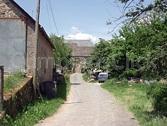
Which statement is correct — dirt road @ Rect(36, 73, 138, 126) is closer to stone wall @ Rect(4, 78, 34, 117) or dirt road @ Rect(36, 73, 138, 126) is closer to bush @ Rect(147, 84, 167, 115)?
stone wall @ Rect(4, 78, 34, 117)

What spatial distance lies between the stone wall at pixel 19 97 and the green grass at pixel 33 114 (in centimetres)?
28

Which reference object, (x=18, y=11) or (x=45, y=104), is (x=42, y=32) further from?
(x=45, y=104)

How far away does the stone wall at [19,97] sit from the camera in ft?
56.0

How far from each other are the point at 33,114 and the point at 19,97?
3.46ft

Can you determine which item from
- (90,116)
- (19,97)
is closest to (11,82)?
(19,97)

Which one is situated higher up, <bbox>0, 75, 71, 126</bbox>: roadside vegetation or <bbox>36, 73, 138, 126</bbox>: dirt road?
<bbox>0, 75, 71, 126</bbox>: roadside vegetation

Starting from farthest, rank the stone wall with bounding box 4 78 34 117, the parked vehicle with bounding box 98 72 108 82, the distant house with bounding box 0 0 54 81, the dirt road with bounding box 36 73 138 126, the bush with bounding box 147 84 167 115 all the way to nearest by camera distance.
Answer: the parked vehicle with bounding box 98 72 108 82 < the distant house with bounding box 0 0 54 81 < the bush with bounding box 147 84 167 115 < the dirt road with bounding box 36 73 138 126 < the stone wall with bounding box 4 78 34 117

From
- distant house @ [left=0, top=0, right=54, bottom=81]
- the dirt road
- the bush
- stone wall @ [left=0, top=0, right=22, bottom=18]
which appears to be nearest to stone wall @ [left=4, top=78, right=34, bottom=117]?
the dirt road

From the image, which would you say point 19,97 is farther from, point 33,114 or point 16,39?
point 16,39

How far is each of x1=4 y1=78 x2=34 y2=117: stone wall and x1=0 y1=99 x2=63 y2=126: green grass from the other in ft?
0.93

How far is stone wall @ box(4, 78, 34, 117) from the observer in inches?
672

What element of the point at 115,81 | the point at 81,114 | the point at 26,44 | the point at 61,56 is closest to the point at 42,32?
the point at 26,44

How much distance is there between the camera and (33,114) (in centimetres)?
1934

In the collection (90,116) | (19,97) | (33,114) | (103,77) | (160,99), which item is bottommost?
(90,116)
